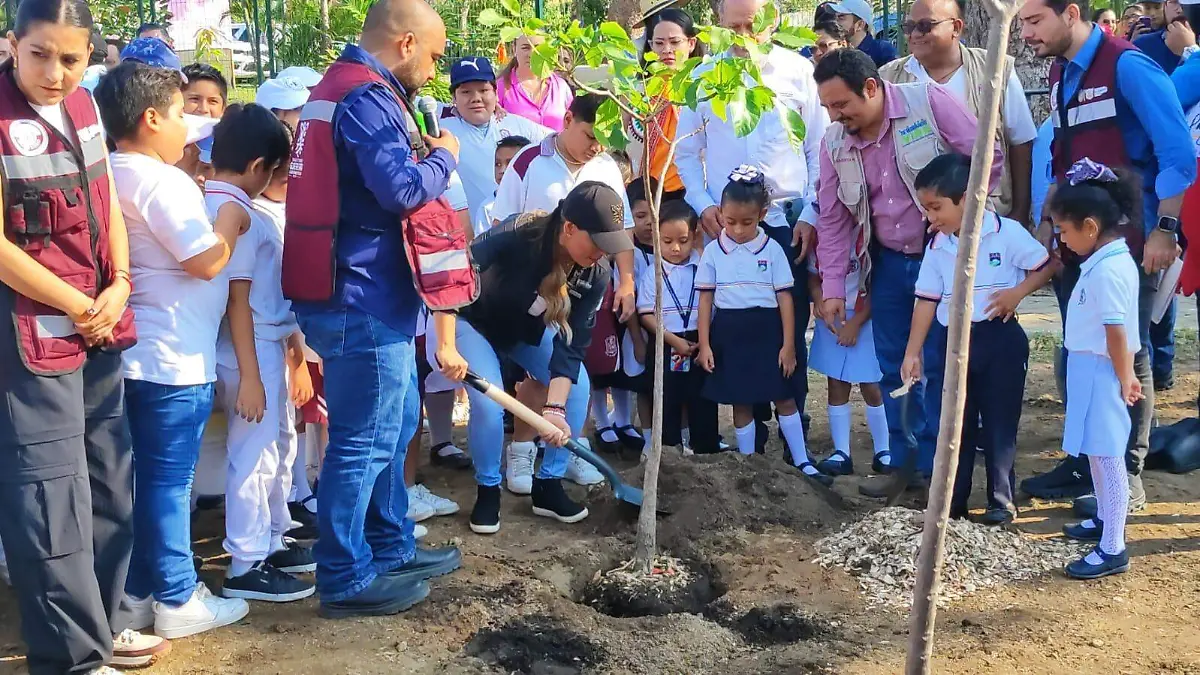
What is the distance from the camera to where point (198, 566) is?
13.1 ft

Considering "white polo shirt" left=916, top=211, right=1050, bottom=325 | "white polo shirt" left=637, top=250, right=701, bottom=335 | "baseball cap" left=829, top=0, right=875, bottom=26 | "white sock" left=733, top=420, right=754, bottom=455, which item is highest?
"baseball cap" left=829, top=0, right=875, bottom=26

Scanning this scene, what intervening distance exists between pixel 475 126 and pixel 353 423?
2747mm

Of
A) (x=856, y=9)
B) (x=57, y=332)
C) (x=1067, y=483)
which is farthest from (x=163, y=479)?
(x=856, y=9)

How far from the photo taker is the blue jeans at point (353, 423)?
3422 millimetres

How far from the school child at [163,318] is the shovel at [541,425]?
3.32ft

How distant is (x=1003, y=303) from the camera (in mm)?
4125

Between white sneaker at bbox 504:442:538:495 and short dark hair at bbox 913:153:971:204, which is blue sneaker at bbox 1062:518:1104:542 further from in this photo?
white sneaker at bbox 504:442:538:495

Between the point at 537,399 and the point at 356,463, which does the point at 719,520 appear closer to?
the point at 537,399

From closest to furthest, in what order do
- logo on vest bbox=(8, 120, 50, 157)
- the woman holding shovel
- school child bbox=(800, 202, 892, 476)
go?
logo on vest bbox=(8, 120, 50, 157) → the woman holding shovel → school child bbox=(800, 202, 892, 476)

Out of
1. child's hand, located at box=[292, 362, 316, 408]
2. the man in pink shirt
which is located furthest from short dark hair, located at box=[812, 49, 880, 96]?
child's hand, located at box=[292, 362, 316, 408]

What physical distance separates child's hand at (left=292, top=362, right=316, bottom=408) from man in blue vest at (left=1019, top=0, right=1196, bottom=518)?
9.86ft

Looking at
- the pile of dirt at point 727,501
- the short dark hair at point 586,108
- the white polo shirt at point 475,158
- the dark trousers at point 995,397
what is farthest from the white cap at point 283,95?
the dark trousers at point 995,397

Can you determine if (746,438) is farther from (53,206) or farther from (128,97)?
(53,206)

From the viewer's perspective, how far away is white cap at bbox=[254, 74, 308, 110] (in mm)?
4789
